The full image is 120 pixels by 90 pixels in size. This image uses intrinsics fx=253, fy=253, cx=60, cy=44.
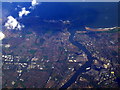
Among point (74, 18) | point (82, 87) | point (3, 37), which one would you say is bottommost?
point (82, 87)

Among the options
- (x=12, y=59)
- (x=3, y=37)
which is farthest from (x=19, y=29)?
(x=12, y=59)

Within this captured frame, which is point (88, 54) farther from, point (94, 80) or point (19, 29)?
point (19, 29)

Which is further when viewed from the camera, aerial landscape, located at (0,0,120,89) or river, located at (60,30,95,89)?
Answer: aerial landscape, located at (0,0,120,89)

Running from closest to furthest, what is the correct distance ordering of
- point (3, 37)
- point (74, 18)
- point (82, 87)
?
point (82, 87) → point (3, 37) → point (74, 18)

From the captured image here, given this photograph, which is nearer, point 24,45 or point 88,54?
point 88,54

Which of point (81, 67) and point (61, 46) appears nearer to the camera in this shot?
point (81, 67)

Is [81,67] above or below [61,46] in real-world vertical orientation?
below

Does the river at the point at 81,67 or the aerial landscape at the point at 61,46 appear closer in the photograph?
the river at the point at 81,67

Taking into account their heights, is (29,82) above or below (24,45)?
below
